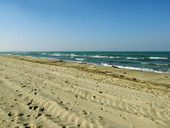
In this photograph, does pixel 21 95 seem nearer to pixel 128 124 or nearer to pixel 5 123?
pixel 5 123

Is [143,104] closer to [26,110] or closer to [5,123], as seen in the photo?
[26,110]

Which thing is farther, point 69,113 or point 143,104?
point 143,104

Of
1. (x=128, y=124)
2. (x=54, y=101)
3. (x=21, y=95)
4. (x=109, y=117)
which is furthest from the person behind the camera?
(x=21, y=95)

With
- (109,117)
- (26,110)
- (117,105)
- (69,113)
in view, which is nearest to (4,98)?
(26,110)

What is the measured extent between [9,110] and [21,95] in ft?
4.44

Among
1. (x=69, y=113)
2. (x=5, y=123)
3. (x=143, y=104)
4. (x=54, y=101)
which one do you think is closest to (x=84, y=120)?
(x=69, y=113)

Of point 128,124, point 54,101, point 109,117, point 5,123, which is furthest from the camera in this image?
point 54,101

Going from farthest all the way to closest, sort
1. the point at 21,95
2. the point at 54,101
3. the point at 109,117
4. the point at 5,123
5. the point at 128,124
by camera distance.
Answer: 1. the point at 21,95
2. the point at 54,101
3. the point at 109,117
4. the point at 128,124
5. the point at 5,123

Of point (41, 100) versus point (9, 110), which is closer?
point (9, 110)

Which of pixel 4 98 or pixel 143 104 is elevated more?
pixel 4 98

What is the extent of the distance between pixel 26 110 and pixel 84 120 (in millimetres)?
1917

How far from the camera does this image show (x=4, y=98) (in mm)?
5145

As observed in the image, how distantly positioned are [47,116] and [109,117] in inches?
73.2

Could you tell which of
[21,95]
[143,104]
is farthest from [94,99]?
[21,95]
